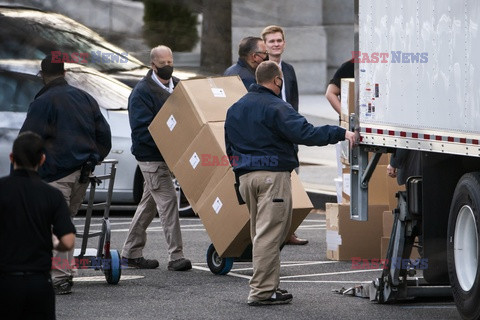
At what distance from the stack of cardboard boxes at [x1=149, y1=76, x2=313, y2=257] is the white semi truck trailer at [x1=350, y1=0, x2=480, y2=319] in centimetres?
138

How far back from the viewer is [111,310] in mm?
7227

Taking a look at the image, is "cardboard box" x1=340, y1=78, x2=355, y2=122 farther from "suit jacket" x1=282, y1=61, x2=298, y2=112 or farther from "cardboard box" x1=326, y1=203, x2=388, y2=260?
"cardboard box" x1=326, y1=203, x2=388, y2=260

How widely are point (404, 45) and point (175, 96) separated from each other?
304 centimetres

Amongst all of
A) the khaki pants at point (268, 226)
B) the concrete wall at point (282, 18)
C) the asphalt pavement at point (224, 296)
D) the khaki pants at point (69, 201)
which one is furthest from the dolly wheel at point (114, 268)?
the concrete wall at point (282, 18)

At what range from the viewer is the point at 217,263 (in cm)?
888

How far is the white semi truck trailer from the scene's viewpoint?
595 cm

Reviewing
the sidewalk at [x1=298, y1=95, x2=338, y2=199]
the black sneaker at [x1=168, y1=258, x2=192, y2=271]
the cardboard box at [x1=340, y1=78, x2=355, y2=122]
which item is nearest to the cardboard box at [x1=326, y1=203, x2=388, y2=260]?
the cardboard box at [x1=340, y1=78, x2=355, y2=122]

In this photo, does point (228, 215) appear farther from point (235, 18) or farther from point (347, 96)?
point (235, 18)

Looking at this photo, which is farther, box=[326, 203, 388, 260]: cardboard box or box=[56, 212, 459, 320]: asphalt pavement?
Result: box=[326, 203, 388, 260]: cardboard box

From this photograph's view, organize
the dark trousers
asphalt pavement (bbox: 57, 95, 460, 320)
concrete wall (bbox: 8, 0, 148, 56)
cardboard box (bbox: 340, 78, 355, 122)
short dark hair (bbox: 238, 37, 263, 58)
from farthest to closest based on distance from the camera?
1. cardboard box (bbox: 340, 78, 355, 122)
2. asphalt pavement (bbox: 57, 95, 460, 320)
3. the dark trousers
4. short dark hair (bbox: 238, 37, 263, 58)
5. concrete wall (bbox: 8, 0, 148, 56)

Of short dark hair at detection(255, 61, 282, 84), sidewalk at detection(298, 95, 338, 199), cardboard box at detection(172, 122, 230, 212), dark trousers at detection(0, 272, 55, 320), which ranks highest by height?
short dark hair at detection(255, 61, 282, 84)

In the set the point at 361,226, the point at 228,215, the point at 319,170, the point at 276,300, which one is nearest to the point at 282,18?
the point at 276,300

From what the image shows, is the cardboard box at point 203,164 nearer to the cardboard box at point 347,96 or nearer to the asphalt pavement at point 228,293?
the asphalt pavement at point 228,293

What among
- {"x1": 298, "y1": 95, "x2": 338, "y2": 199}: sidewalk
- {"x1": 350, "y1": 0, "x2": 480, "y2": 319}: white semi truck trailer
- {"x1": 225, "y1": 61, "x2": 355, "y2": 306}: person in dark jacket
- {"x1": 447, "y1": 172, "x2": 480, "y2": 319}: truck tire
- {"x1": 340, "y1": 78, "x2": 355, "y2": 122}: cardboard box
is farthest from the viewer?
{"x1": 298, "y1": 95, "x2": 338, "y2": 199}: sidewalk
